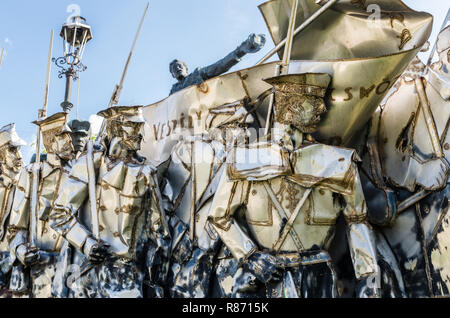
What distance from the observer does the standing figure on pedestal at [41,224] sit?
320 inches

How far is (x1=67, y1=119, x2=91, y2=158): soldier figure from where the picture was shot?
8.97 meters

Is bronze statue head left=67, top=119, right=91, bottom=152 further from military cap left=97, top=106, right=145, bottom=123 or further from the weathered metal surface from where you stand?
military cap left=97, top=106, right=145, bottom=123

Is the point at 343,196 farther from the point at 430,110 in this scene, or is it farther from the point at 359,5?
the point at 359,5

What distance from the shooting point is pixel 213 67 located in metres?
8.83

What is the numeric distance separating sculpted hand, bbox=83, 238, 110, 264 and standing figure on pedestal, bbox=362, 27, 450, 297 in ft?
7.88

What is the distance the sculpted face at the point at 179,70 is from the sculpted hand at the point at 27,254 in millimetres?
2509

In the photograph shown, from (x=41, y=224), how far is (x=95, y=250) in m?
1.50

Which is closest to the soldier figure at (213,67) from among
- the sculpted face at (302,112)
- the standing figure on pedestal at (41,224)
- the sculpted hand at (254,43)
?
the sculpted hand at (254,43)

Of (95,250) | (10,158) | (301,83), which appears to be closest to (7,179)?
(10,158)

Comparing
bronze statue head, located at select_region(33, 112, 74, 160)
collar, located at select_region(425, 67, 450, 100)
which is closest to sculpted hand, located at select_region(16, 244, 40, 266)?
bronze statue head, located at select_region(33, 112, 74, 160)

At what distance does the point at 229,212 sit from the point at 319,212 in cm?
75

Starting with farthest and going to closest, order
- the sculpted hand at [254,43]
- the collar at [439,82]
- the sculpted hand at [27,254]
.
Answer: the sculpted hand at [254,43]
the sculpted hand at [27,254]
the collar at [439,82]

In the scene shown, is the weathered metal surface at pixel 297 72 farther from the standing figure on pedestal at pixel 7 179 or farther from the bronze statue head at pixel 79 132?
the standing figure on pedestal at pixel 7 179
